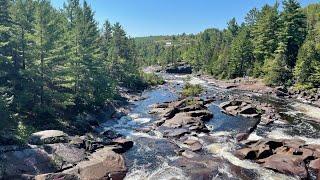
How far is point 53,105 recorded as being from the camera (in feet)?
141

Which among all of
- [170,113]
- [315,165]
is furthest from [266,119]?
[315,165]

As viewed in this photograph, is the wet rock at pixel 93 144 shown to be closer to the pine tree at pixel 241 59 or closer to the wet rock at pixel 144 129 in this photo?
the wet rock at pixel 144 129

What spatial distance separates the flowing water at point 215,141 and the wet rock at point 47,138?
6229 mm

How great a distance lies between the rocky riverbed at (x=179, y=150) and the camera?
27.0 meters

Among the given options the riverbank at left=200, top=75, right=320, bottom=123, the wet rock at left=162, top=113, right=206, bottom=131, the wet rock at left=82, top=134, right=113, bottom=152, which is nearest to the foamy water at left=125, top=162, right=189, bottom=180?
the wet rock at left=82, top=134, right=113, bottom=152

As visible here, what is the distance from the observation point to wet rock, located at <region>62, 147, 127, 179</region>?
86.4ft

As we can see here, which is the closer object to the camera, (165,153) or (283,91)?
(165,153)

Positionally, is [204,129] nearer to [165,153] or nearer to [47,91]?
[165,153]

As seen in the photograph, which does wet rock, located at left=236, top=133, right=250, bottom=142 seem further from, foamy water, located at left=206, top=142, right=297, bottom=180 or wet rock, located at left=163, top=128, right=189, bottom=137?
wet rock, located at left=163, top=128, right=189, bottom=137

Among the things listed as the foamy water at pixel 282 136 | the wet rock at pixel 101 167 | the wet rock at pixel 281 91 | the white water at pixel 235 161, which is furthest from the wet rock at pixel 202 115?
the wet rock at pixel 281 91

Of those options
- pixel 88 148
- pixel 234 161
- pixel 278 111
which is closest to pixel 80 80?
pixel 88 148

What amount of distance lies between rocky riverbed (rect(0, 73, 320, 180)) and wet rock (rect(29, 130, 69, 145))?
0.28 feet

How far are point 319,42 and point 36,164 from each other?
241ft

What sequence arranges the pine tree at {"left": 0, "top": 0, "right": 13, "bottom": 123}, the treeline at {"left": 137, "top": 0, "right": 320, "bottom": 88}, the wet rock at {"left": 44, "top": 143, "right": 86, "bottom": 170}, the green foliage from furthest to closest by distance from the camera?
the green foliage, the treeline at {"left": 137, "top": 0, "right": 320, "bottom": 88}, the pine tree at {"left": 0, "top": 0, "right": 13, "bottom": 123}, the wet rock at {"left": 44, "top": 143, "right": 86, "bottom": 170}
